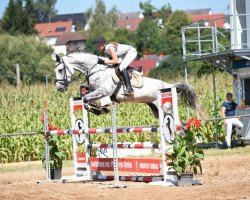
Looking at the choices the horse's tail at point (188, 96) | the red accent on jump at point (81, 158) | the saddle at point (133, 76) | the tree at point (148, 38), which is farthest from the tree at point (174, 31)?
the saddle at point (133, 76)

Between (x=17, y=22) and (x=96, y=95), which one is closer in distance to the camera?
(x=96, y=95)

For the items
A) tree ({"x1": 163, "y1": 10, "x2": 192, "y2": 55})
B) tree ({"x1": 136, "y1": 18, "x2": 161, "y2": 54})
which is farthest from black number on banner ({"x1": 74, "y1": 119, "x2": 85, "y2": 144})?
tree ({"x1": 136, "y1": 18, "x2": 161, "y2": 54})

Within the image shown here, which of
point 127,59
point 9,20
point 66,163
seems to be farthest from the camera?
point 9,20

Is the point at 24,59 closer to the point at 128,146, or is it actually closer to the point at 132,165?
the point at 132,165

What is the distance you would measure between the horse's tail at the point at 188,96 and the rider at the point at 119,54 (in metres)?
1.31

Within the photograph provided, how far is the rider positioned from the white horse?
0.69 ft

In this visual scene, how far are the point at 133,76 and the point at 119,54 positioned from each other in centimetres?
62

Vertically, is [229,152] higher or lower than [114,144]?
lower

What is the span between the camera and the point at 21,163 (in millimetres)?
25828

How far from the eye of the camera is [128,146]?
17.1 m

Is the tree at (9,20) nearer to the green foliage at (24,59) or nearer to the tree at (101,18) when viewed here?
the tree at (101,18)

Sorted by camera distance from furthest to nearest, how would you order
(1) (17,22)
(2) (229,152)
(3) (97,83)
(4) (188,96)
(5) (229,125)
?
(1) (17,22) → (5) (229,125) → (2) (229,152) → (4) (188,96) → (3) (97,83)

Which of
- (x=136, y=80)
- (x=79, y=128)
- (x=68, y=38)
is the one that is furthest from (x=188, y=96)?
(x=68, y=38)

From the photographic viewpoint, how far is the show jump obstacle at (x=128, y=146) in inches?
650
